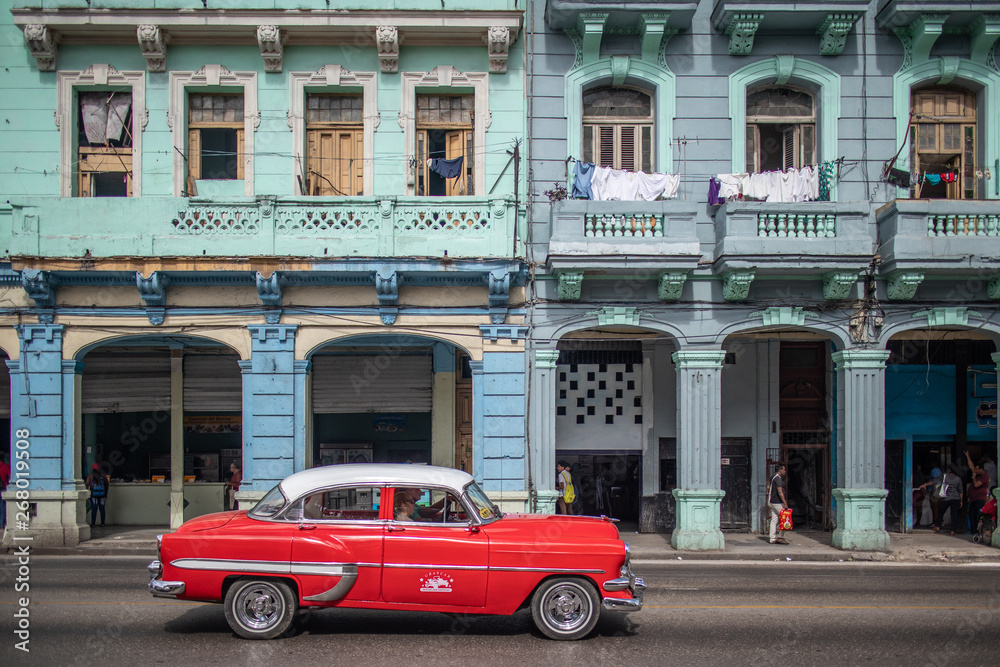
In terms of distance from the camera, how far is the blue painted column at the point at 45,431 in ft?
46.9

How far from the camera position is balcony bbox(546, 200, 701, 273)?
1405cm

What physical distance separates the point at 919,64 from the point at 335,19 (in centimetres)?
1094

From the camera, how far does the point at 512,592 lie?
7.86m

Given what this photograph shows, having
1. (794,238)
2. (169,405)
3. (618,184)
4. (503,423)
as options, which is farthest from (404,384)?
(794,238)

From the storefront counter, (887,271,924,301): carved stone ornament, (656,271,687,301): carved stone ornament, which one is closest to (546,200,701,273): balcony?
(656,271,687,301): carved stone ornament

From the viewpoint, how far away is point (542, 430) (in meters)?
14.6

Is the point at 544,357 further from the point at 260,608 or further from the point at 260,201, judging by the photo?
the point at 260,608

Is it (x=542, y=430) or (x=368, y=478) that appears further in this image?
(x=542, y=430)

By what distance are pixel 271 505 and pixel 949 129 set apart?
14.5 m

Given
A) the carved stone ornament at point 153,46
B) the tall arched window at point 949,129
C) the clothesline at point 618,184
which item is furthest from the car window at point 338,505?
the tall arched window at point 949,129

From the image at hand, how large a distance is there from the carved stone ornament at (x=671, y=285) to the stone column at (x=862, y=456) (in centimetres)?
332

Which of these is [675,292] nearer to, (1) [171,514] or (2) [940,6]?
(2) [940,6]

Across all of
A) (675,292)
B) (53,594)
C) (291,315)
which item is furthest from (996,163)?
(53,594)

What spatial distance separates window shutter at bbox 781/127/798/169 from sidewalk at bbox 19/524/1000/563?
23.9 ft
